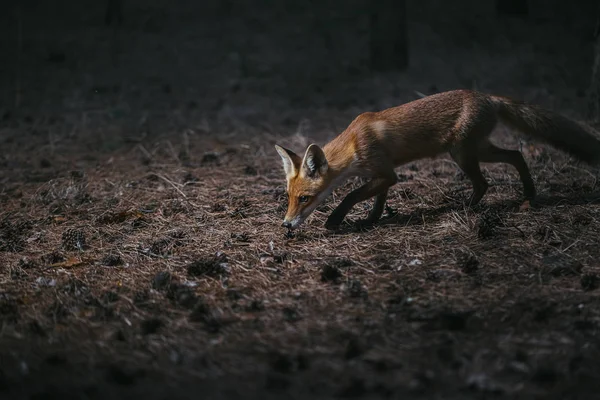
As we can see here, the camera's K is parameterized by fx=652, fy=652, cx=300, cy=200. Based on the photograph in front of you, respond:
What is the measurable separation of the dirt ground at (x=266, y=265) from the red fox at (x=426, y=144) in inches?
13.2

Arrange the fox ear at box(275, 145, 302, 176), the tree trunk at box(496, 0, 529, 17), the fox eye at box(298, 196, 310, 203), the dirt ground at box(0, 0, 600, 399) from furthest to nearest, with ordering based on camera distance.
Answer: the tree trunk at box(496, 0, 529, 17) < the fox ear at box(275, 145, 302, 176) < the fox eye at box(298, 196, 310, 203) < the dirt ground at box(0, 0, 600, 399)

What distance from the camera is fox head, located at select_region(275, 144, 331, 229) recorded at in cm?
545

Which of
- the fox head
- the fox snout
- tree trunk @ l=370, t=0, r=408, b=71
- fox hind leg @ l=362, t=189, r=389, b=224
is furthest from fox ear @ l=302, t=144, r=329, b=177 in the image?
tree trunk @ l=370, t=0, r=408, b=71

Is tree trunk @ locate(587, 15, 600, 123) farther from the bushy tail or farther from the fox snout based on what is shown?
the fox snout

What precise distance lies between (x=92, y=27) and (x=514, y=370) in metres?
14.9

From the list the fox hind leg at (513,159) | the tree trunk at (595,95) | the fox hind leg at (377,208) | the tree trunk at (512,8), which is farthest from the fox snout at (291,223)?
the tree trunk at (512,8)

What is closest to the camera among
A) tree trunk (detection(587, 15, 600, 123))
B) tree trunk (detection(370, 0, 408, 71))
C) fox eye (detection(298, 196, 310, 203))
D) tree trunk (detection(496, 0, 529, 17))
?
fox eye (detection(298, 196, 310, 203))

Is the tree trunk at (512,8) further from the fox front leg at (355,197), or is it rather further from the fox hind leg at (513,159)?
the fox front leg at (355,197)

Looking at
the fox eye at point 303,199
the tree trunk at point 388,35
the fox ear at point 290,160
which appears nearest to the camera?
the fox eye at point 303,199

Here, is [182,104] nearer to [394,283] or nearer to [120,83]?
[120,83]

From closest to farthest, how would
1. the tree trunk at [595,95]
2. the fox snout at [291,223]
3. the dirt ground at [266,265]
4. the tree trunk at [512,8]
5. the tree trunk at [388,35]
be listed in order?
the dirt ground at [266,265]
the fox snout at [291,223]
the tree trunk at [595,95]
the tree trunk at [388,35]
the tree trunk at [512,8]

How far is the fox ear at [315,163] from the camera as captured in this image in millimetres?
5449

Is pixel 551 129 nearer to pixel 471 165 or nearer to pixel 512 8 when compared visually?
pixel 471 165

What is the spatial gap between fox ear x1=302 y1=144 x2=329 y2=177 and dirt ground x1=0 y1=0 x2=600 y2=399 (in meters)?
0.53
